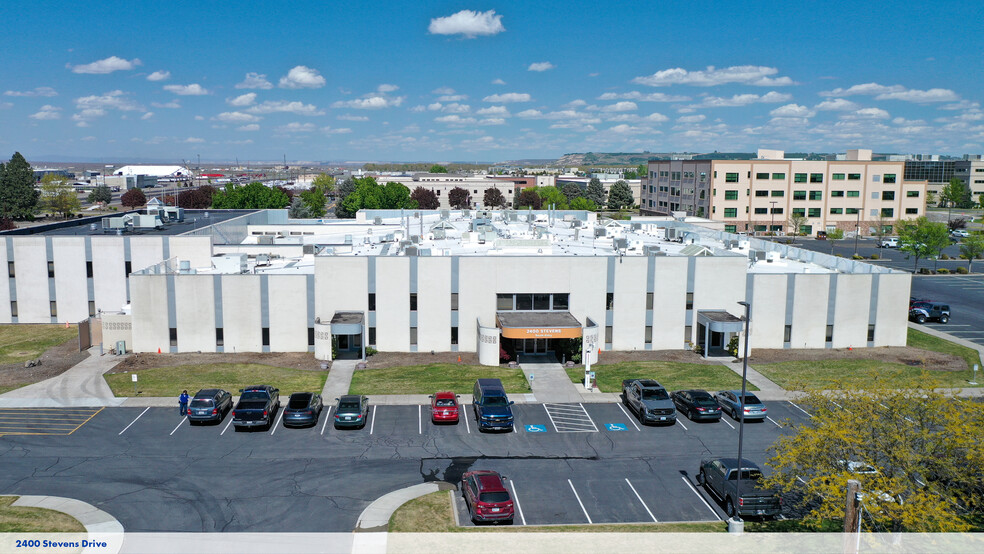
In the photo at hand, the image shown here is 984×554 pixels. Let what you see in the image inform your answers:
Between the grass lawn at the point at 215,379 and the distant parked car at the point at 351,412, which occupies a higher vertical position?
the distant parked car at the point at 351,412

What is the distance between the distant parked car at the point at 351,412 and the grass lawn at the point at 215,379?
5921 mm

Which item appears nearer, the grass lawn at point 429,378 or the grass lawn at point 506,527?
the grass lawn at point 506,527

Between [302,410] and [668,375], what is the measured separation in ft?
74.6

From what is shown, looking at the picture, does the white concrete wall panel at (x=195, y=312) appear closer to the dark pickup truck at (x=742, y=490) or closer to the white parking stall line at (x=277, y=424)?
the white parking stall line at (x=277, y=424)

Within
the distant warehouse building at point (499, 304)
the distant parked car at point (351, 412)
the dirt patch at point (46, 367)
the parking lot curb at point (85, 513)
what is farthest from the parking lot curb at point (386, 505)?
the dirt patch at point (46, 367)

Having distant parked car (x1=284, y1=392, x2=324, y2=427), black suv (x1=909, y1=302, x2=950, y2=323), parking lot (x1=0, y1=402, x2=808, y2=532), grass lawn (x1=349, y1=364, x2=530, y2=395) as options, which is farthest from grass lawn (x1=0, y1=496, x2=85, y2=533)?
black suv (x1=909, y1=302, x2=950, y2=323)

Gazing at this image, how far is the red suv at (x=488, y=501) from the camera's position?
25.8 metres

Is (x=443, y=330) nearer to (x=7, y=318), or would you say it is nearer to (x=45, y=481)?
(x=45, y=481)

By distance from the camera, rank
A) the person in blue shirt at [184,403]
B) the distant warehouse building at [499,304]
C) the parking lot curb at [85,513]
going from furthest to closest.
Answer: the distant warehouse building at [499,304] < the person in blue shirt at [184,403] < the parking lot curb at [85,513]

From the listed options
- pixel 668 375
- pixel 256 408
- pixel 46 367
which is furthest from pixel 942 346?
pixel 46 367

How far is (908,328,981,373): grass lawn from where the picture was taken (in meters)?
51.8

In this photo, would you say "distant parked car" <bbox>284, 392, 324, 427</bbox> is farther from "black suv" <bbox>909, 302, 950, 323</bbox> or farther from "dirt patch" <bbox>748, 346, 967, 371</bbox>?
"black suv" <bbox>909, 302, 950, 323</bbox>

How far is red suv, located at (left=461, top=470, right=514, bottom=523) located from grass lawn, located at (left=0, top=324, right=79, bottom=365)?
3819 cm

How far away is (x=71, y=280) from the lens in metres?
59.8
